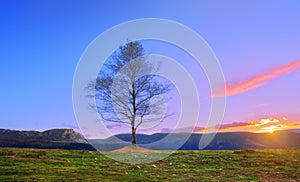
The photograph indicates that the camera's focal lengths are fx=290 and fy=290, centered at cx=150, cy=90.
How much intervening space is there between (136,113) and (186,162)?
1398 centimetres

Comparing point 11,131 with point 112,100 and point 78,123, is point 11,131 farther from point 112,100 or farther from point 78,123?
point 78,123

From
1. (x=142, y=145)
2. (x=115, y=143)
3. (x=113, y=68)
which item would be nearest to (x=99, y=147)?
(x=115, y=143)

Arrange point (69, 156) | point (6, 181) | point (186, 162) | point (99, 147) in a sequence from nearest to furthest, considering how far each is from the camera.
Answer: point (6, 181) < point (186, 162) < point (69, 156) < point (99, 147)

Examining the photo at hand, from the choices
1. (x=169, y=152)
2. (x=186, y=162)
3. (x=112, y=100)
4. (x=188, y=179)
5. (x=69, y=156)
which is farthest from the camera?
(x=112, y=100)

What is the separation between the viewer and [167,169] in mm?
22375

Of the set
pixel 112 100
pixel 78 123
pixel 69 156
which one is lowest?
pixel 69 156

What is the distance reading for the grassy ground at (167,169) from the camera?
57.9 ft

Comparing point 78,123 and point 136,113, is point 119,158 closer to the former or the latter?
point 78,123

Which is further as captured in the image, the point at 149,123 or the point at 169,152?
the point at 149,123

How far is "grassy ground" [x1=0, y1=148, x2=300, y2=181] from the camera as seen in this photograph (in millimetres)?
17641

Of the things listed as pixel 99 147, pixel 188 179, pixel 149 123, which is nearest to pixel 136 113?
pixel 149 123

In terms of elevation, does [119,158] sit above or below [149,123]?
below

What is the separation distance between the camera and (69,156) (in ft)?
90.9

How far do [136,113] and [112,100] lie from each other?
3.59m
